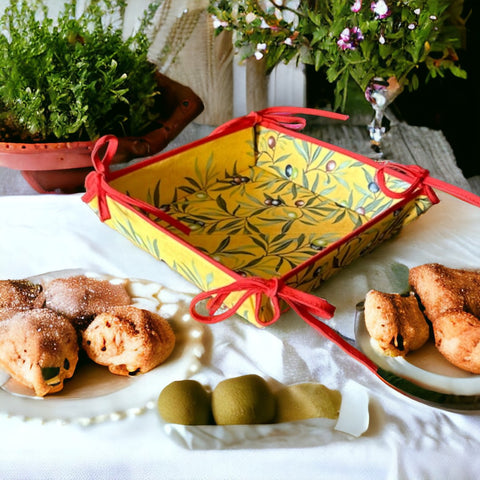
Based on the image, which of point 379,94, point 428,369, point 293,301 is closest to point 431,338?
point 428,369

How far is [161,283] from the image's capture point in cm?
66

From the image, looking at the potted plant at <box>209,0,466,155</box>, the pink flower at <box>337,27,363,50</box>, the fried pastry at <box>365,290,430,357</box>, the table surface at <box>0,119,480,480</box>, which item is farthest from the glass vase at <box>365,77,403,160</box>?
the fried pastry at <box>365,290,430,357</box>

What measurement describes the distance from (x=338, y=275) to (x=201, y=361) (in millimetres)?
206

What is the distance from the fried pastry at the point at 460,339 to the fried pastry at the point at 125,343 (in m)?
0.26

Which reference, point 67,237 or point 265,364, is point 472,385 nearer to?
point 265,364

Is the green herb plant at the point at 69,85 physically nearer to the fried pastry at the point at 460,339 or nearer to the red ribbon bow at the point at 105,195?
the red ribbon bow at the point at 105,195

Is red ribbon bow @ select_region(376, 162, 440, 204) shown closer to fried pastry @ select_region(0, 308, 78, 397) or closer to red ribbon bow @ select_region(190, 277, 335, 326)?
red ribbon bow @ select_region(190, 277, 335, 326)

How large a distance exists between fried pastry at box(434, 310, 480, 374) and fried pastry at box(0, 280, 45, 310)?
391 mm

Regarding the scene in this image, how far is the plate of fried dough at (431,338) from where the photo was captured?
51 centimetres

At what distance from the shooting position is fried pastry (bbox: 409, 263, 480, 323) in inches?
21.9

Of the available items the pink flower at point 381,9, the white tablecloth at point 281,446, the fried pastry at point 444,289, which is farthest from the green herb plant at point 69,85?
the fried pastry at point 444,289

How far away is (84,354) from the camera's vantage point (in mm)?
540

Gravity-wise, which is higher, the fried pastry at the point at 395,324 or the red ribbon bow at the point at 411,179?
the red ribbon bow at the point at 411,179

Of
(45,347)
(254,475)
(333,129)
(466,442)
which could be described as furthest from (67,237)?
(333,129)
